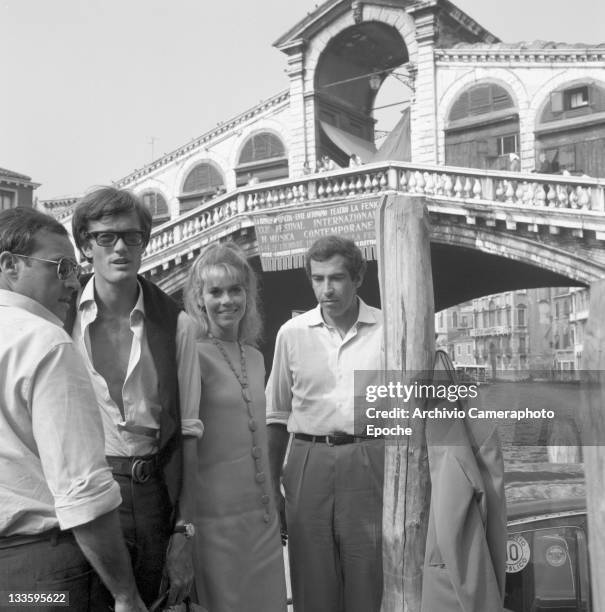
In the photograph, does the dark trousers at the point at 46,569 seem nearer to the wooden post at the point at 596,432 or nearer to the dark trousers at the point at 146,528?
the dark trousers at the point at 146,528

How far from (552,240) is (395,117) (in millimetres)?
5840

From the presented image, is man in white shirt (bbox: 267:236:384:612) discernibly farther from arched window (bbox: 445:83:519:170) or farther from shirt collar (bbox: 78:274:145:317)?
arched window (bbox: 445:83:519:170)

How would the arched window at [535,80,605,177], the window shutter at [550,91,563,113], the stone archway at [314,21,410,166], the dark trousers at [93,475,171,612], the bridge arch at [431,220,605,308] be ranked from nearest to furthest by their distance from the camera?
the dark trousers at [93,475,171,612] → the bridge arch at [431,220,605,308] → the arched window at [535,80,605,177] → the window shutter at [550,91,563,113] → the stone archway at [314,21,410,166]

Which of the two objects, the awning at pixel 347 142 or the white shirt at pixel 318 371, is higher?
the awning at pixel 347 142

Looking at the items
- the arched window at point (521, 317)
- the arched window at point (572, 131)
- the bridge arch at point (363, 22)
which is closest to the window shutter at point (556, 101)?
the arched window at point (572, 131)

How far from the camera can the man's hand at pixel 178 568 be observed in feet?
5.90

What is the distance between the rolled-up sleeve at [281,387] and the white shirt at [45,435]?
4.15 ft

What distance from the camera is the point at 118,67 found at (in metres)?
10.6

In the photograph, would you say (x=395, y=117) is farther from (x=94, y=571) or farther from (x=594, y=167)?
(x=94, y=571)

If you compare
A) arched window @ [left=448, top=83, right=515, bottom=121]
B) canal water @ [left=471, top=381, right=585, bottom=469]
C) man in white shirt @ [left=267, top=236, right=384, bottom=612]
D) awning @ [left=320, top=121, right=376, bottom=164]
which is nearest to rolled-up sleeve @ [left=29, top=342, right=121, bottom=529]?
man in white shirt @ [left=267, top=236, right=384, bottom=612]

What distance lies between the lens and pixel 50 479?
4.54ft

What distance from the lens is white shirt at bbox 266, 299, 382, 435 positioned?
2.55 m

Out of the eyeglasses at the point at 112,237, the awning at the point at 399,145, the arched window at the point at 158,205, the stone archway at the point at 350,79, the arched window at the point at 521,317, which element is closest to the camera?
the eyeglasses at the point at 112,237

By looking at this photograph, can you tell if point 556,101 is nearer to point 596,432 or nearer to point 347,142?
point 347,142
